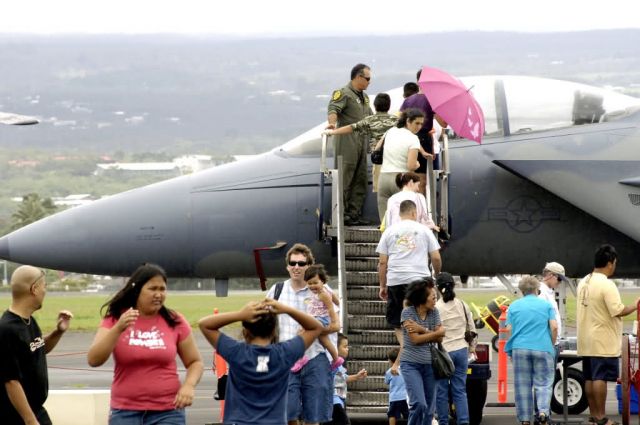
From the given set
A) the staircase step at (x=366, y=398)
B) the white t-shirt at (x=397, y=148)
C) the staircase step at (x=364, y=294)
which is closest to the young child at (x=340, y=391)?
the staircase step at (x=366, y=398)

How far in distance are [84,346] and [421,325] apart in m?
17.2

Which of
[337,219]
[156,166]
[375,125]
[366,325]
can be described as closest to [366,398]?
[366,325]

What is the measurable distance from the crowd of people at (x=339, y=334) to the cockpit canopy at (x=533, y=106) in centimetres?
65

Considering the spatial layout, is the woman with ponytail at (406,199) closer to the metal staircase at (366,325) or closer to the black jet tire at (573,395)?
the metal staircase at (366,325)

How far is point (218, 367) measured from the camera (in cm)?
1497

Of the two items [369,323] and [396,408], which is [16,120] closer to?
[369,323]

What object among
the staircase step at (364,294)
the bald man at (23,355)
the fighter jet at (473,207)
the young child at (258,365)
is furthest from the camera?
the fighter jet at (473,207)

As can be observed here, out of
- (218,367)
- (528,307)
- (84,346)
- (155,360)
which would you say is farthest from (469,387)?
(84,346)

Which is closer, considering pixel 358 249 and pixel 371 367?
pixel 371 367

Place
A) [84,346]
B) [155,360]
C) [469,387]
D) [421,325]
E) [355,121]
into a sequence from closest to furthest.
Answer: [155,360], [421,325], [469,387], [355,121], [84,346]

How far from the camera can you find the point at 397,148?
13.9 metres

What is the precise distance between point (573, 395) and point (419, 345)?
4714 millimetres

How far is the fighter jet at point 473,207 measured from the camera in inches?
598

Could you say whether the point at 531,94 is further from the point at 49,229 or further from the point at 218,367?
the point at 49,229
